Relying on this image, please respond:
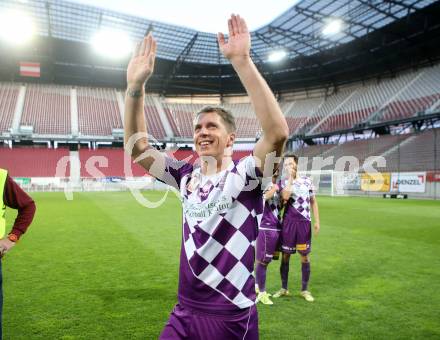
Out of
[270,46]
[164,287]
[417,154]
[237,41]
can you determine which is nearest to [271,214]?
[164,287]

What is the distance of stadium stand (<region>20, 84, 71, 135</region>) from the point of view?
140 feet

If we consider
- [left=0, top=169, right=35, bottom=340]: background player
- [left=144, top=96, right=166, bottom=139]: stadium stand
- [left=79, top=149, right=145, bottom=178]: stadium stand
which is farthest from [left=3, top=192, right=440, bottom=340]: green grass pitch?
[left=144, top=96, right=166, bottom=139]: stadium stand

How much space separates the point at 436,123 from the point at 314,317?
1391 inches

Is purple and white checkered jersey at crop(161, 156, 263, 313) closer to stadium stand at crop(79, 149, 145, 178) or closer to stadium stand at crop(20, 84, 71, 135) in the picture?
stadium stand at crop(79, 149, 145, 178)

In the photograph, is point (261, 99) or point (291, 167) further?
point (291, 167)

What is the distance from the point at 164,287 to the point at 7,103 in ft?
151

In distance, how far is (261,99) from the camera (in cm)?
169

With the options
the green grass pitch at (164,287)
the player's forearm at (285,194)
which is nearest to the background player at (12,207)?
the green grass pitch at (164,287)

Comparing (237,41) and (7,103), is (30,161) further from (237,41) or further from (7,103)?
(237,41)

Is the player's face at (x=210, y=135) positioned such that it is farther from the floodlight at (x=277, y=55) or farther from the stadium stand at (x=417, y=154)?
the floodlight at (x=277, y=55)

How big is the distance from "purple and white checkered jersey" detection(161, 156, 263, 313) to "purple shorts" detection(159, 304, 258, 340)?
5cm

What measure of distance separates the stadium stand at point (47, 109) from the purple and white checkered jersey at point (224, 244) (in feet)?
147

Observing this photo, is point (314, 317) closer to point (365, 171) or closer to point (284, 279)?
point (284, 279)

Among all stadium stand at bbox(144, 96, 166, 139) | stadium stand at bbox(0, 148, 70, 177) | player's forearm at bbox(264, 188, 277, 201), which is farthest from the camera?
stadium stand at bbox(144, 96, 166, 139)
